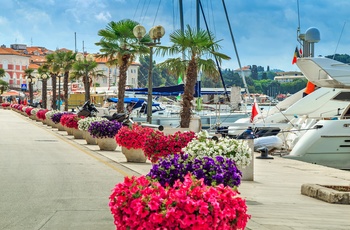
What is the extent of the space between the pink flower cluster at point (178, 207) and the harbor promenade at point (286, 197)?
10.00 ft

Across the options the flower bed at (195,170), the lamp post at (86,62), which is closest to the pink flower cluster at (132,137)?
the flower bed at (195,170)

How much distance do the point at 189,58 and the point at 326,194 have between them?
1774 cm

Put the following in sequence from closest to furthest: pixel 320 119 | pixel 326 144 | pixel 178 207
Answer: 1. pixel 178 207
2. pixel 326 144
3. pixel 320 119

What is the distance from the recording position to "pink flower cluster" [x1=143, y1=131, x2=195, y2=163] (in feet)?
60.2

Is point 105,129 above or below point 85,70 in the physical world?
below

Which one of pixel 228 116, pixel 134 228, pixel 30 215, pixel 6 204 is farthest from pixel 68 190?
pixel 228 116

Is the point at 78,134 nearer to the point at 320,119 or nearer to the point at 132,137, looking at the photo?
the point at 320,119

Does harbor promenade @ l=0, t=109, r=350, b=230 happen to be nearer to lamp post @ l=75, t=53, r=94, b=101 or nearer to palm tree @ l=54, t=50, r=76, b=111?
lamp post @ l=75, t=53, r=94, b=101

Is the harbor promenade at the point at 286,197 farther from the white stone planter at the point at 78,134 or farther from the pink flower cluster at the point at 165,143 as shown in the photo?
the white stone planter at the point at 78,134

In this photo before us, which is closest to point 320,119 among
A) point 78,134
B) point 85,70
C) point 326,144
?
point 326,144

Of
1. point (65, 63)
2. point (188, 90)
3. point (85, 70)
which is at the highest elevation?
point (65, 63)

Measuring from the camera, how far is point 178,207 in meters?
7.66

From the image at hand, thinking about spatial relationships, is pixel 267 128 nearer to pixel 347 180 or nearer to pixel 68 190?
pixel 347 180

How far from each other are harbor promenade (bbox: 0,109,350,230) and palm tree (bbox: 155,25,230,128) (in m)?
6.56
